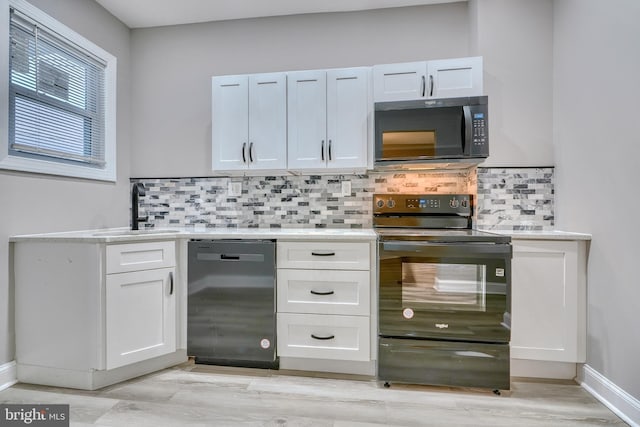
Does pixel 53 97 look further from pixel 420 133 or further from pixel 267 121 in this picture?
pixel 420 133

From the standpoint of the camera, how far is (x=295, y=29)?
274 centimetres

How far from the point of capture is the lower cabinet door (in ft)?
6.24

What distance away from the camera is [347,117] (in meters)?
2.35

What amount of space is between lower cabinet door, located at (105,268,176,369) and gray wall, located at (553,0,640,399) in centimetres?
263

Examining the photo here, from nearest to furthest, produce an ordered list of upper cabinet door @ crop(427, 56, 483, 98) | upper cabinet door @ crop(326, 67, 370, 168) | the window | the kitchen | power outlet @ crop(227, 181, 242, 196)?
1. the kitchen
2. the window
3. upper cabinet door @ crop(427, 56, 483, 98)
4. upper cabinet door @ crop(326, 67, 370, 168)
5. power outlet @ crop(227, 181, 242, 196)

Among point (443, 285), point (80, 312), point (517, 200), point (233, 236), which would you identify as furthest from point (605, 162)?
point (80, 312)

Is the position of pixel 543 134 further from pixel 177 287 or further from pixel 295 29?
pixel 177 287

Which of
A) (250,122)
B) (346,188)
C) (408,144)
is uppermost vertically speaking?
(250,122)

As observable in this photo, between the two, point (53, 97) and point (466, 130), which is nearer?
point (466, 130)

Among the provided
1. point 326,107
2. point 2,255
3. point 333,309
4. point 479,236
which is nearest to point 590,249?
point 479,236

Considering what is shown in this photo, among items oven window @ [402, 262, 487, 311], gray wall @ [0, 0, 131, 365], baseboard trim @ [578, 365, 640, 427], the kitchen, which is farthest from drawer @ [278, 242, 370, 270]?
gray wall @ [0, 0, 131, 365]

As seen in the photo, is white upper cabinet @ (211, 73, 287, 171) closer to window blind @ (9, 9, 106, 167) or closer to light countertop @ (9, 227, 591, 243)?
light countertop @ (9, 227, 591, 243)

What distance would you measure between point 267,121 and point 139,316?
1.60 m

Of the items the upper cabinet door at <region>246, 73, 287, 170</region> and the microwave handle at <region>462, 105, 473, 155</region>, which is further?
the upper cabinet door at <region>246, 73, 287, 170</region>
